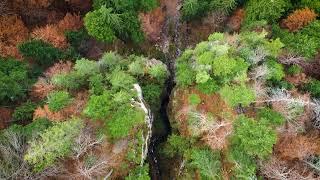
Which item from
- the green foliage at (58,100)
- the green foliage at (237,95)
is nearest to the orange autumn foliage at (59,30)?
the green foliage at (58,100)

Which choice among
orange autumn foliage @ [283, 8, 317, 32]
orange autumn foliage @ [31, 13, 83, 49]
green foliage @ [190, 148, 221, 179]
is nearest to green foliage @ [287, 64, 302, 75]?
orange autumn foliage @ [283, 8, 317, 32]

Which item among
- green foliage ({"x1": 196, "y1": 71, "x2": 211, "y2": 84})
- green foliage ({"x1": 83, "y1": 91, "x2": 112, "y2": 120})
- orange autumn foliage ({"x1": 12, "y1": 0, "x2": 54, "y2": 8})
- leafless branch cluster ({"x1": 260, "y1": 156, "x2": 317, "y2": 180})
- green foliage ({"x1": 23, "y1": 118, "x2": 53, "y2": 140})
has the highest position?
orange autumn foliage ({"x1": 12, "y1": 0, "x2": 54, "y2": 8})

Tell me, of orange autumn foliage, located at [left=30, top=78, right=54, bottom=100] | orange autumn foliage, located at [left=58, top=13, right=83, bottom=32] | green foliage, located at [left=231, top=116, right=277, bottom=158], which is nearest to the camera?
green foliage, located at [left=231, top=116, right=277, bottom=158]

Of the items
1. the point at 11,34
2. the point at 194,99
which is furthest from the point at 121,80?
the point at 11,34

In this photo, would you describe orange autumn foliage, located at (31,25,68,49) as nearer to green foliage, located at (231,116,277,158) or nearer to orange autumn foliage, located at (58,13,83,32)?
orange autumn foliage, located at (58,13,83,32)

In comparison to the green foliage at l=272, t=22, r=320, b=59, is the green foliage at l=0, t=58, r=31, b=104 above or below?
below

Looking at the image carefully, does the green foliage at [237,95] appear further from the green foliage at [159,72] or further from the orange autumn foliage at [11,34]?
the orange autumn foliage at [11,34]

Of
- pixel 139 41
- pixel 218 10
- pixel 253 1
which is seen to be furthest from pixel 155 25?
pixel 253 1
